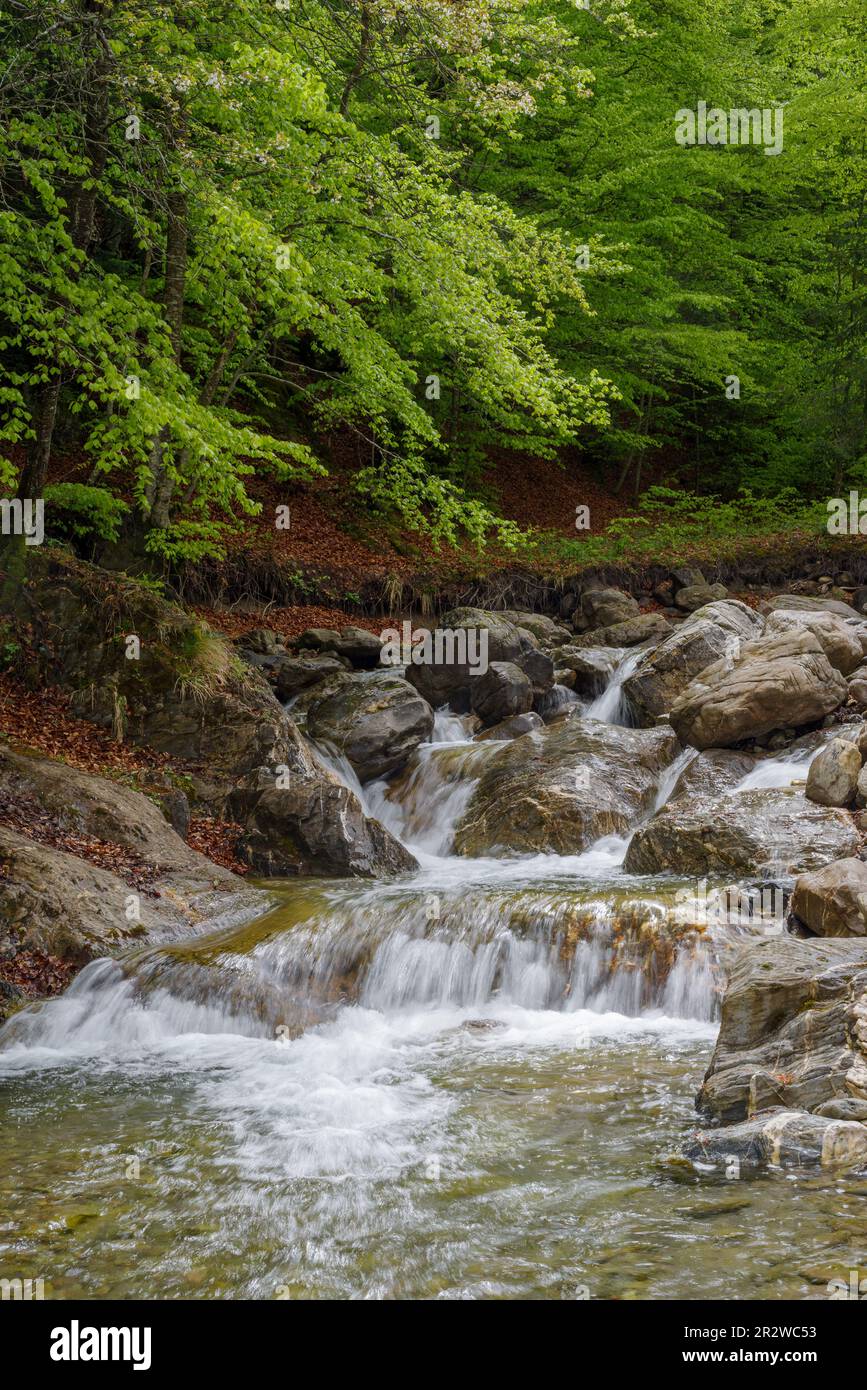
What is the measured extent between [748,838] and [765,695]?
7.53 ft

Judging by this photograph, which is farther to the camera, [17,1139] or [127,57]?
[127,57]

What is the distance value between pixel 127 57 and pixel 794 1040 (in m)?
9.07

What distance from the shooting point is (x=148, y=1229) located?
13.4 feet

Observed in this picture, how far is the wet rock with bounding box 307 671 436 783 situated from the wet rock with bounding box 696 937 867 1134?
24.0 feet

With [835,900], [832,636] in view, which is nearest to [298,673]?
[832,636]

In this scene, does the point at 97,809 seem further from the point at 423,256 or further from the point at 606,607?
the point at 606,607

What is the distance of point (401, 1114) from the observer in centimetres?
542

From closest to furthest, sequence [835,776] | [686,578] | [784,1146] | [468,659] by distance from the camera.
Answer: [784,1146]
[835,776]
[468,659]
[686,578]

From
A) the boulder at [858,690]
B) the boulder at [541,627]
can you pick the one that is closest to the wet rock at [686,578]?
the boulder at [541,627]

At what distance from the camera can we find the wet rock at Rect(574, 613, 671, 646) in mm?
16734

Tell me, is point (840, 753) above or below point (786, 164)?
below

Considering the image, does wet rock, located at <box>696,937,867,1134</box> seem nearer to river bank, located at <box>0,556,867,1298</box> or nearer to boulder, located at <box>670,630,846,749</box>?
river bank, located at <box>0,556,867,1298</box>
